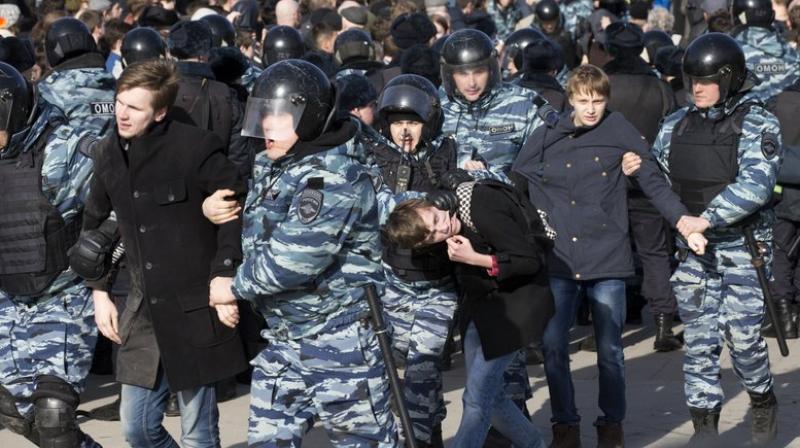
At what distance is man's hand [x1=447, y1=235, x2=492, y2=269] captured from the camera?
5.82m

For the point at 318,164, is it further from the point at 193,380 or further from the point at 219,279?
the point at 193,380

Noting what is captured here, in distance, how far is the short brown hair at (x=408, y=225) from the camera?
566 cm

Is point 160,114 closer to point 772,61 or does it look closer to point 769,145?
point 769,145

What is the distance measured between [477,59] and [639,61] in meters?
2.59

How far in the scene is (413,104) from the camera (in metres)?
6.91

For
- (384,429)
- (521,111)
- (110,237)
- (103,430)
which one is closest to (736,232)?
(521,111)

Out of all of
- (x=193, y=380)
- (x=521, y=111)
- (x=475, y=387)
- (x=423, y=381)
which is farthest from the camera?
(x=521, y=111)

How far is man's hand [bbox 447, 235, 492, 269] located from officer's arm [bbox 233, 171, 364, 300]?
764mm

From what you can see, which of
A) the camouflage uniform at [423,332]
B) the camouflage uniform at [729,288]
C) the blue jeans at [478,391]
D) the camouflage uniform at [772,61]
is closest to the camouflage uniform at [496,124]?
the camouflage uniform at [729,288]

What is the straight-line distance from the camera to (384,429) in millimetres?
5328

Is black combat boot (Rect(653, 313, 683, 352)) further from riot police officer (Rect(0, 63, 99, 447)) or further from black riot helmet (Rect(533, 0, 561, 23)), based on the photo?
black riot helmet (Rect(533, 0, 561, 23))

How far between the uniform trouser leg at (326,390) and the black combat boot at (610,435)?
1.92 meters

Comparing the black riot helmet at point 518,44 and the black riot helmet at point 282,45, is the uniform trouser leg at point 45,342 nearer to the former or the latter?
the black riot helmet at point 282,45

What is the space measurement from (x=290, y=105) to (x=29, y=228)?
174 centimetres
